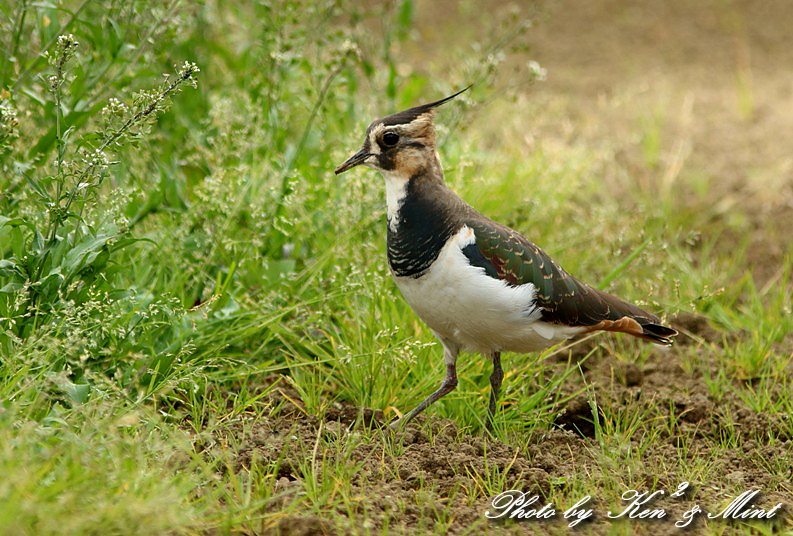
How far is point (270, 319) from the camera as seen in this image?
14.6 feet

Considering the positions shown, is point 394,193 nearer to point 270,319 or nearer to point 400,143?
point 400,143

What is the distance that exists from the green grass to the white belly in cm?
21

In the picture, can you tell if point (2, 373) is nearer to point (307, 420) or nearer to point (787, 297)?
point (307, 420)

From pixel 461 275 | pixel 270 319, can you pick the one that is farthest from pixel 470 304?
pixel 270 319

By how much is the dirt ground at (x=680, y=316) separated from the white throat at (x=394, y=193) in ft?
2.62

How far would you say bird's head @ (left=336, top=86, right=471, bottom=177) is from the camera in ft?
14.3

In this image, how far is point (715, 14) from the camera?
10.1m

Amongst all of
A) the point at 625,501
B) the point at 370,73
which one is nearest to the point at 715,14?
the point at 370,73

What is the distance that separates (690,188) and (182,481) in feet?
16.5

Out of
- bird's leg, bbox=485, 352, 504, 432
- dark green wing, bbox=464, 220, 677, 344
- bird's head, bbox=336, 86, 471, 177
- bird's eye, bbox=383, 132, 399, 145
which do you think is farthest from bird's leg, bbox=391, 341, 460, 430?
bird's eye, bbox=383, 132, 399, 145

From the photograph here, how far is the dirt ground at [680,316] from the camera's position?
12.3ft

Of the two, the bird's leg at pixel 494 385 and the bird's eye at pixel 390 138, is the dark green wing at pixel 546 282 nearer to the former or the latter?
the bird's leg at pixel 494 385

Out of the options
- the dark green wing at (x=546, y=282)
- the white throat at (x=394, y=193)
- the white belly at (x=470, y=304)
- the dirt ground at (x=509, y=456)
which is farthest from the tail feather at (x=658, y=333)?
the white throat at (x=394, y=193)

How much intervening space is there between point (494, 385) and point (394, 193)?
88cm
